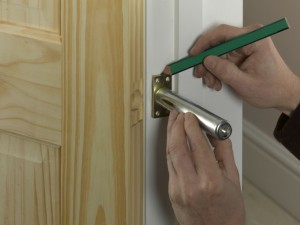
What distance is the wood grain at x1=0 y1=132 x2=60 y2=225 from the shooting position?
0.68m

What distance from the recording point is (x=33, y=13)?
2.12ft

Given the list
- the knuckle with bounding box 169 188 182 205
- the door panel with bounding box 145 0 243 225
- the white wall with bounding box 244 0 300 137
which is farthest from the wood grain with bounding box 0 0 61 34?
the white wall with bounding box 244 0 300 137

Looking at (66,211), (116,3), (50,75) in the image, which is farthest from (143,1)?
(66,211)

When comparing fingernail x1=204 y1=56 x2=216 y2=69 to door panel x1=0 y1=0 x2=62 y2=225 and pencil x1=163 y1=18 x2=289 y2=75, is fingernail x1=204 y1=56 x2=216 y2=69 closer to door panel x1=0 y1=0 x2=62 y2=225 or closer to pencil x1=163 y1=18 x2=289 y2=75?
pencil x1=163 y1=18 x2=289 y2=75

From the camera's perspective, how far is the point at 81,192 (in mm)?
665

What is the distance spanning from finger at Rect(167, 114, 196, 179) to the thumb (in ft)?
0.26

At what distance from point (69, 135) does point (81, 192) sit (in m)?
0.07

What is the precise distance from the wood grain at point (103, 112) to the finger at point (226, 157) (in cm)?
10

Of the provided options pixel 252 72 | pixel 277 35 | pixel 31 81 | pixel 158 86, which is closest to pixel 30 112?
pixel 31 81

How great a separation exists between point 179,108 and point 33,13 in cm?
21

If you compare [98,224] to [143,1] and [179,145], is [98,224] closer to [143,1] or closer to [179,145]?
[179,145]

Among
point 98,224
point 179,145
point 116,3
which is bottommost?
point 98,224

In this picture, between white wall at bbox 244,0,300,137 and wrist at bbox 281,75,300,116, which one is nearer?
wrist at bbox 281,75,300,116

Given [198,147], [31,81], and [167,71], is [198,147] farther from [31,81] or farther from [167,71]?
[31,81]
